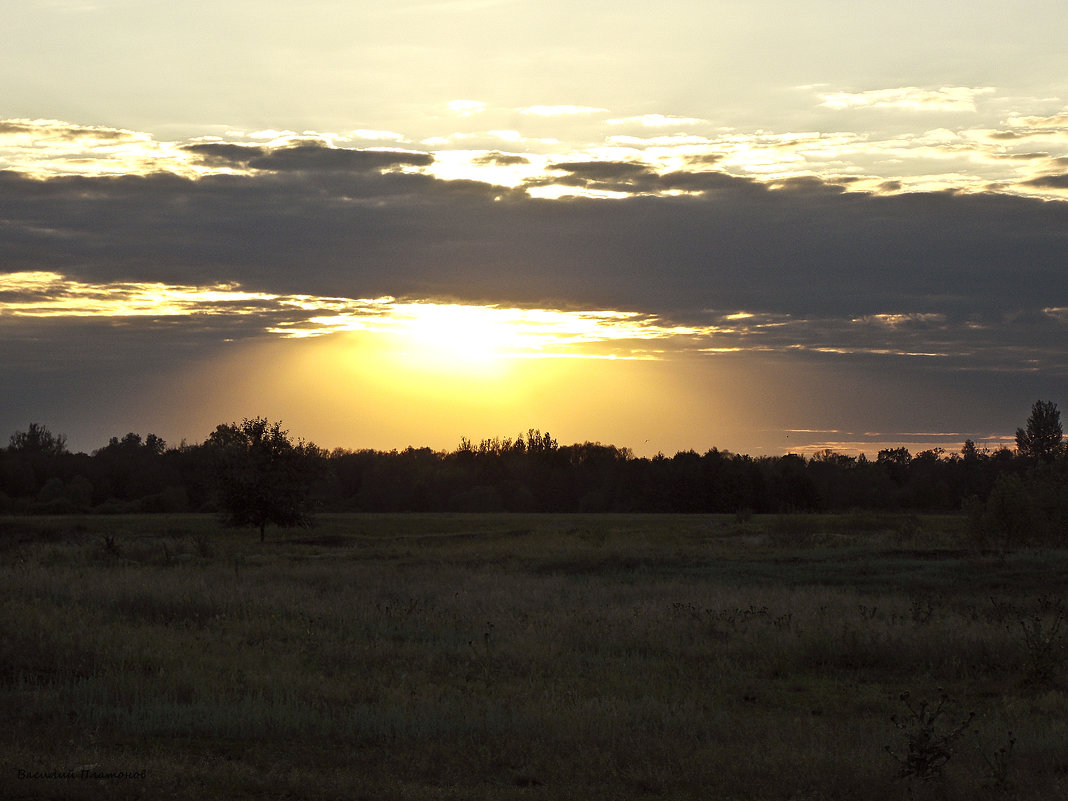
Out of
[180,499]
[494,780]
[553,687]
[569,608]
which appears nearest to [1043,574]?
[569,608]

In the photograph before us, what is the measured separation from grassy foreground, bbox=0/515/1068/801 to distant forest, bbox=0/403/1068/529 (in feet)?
187

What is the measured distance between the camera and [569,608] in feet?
74.8

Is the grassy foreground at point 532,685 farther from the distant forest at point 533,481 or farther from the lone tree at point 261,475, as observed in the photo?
the distant forest at point 533,481

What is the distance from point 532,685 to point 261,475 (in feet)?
131

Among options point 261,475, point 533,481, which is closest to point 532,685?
point 261,475

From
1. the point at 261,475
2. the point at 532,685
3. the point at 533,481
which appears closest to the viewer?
the point at 532,685

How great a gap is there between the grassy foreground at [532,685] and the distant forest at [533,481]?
56913mm

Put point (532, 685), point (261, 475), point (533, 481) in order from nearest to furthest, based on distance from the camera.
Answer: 1. point (532, 685)
2. point (261, 475)
3. point (533, 481)

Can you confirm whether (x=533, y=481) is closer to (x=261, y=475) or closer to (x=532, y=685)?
(x=261, y=475)

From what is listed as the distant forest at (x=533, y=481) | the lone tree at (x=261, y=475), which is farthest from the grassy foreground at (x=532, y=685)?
the distant forest at (x=533, y=481)

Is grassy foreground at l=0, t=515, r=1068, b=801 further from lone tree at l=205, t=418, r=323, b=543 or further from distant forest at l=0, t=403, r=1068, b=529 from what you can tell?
distant forest at l=0, t=403, r=1068, b=529

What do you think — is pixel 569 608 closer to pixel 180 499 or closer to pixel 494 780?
pixel 494 780

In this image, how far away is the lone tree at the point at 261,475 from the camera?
5066 cm

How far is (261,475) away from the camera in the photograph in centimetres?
5088
